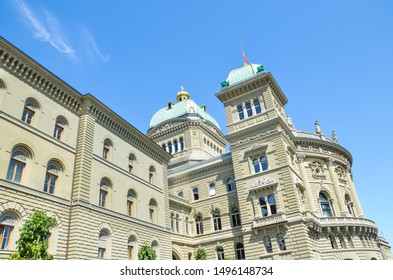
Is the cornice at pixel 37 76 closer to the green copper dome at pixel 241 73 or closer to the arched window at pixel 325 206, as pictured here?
the green copper dome at pixel 241 73

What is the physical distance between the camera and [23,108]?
20.1 m

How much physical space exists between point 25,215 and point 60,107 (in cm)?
850

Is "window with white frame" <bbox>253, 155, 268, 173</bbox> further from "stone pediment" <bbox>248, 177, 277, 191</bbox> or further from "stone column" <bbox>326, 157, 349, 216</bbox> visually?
"stone column" <bbox>326, 157, 349, 216</bbox>

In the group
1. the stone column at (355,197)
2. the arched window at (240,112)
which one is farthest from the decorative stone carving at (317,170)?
the arched window at (240,112)

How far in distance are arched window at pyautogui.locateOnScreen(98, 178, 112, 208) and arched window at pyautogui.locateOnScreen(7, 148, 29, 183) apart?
639 cm

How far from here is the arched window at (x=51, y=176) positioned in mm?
20469

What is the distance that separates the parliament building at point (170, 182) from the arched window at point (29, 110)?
7 cm

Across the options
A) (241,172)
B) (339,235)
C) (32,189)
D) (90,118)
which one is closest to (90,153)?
(90,118)

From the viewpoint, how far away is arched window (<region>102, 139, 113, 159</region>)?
26.1m

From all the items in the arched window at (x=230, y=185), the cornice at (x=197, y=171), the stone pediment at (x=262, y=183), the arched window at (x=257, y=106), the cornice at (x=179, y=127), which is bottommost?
the stone pediment at (x=262, y=183)

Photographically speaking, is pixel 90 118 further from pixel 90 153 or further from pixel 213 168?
pixel 213 168

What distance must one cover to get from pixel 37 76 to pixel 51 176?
690 centimetres

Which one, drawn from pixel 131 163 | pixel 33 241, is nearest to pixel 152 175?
pixel 131 163

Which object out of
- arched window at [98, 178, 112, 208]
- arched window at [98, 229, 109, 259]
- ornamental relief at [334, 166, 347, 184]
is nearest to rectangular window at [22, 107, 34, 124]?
arched window at [98, 178, 112, 208]
